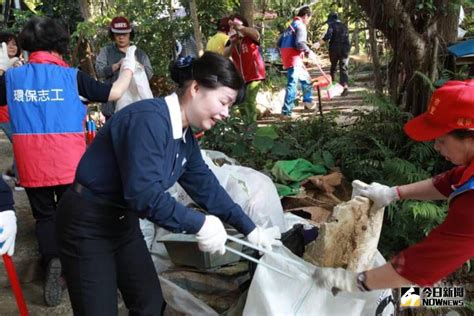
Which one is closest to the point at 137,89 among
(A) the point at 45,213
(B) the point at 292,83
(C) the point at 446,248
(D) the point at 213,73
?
(A) the point at 45,213

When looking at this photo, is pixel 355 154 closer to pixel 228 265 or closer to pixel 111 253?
pixel 228 265

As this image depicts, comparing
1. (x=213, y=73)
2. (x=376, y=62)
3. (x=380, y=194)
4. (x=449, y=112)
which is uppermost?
(x=213, y=73)

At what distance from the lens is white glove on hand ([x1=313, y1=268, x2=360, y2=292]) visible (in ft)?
5.74

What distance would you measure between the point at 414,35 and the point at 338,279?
9.39 feet

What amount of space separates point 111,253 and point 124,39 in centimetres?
284

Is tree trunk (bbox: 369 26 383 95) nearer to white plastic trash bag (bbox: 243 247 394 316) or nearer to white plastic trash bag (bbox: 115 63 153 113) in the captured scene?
white plastic trash bag (bbox: 115 63 153 113)

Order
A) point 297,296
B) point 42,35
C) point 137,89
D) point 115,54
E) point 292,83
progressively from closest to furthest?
point 297,296 → point 42,35 → point 137,89 → point 115,54 → point 292,83

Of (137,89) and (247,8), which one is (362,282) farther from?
(247,8)

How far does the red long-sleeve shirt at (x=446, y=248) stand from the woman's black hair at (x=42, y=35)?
2149 mm

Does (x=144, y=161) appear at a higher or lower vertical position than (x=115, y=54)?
lower

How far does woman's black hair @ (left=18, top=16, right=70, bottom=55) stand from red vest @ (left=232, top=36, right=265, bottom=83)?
10.9 ft

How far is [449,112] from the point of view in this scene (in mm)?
1462

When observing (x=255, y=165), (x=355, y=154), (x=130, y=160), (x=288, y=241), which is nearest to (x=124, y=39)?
(x=255, y=165)

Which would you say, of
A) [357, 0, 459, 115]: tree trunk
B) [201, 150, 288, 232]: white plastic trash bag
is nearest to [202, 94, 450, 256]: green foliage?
[357, 0, 459, 115]: tree trunk
